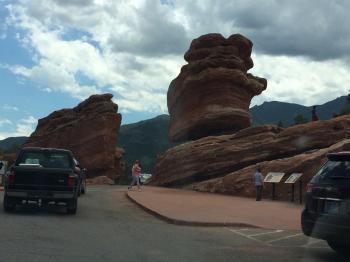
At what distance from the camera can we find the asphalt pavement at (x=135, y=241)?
9.80 m

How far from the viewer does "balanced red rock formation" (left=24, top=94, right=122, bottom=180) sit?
56625mm

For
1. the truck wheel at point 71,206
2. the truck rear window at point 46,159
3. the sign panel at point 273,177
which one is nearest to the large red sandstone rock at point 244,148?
the sign panel at point 273,177

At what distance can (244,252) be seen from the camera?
10.9 m

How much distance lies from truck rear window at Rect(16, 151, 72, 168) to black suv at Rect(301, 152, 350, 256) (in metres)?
9.08

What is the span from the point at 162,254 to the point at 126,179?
331 feet

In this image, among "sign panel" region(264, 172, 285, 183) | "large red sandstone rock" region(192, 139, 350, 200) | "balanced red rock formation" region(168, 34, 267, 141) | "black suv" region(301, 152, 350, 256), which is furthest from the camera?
"balanced red rock formation" region(168, 34, 267, 141)

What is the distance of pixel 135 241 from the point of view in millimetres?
11672

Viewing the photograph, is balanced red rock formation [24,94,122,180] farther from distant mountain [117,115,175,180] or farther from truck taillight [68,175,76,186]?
distant mountain [117,115,175,180]

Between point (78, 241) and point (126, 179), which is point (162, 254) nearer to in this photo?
point (78, 241)

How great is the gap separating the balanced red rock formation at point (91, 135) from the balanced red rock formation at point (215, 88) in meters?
16.0

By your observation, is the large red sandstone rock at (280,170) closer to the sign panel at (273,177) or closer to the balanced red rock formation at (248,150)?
the balanced red rock formation at (248,150)

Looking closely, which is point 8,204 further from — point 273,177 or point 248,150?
point 248,150

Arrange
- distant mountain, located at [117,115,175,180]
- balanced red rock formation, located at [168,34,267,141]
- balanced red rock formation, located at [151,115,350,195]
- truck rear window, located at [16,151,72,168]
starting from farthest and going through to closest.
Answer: distant mountain, located at [117,115,175,180] < balanced red rock formation, located at [168,34,267,141] < balanced red rock formation, located at [151,115,350,195] < truck rear window, located at [16,151,72,168]

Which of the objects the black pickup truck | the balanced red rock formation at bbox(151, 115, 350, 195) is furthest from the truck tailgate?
the balanced red rock formation at bbox(151, 115, 350, 195)
